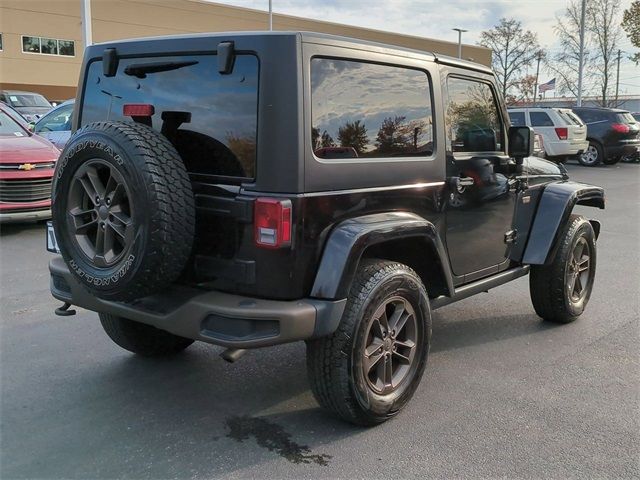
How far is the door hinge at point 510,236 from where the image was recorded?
4.43 meters

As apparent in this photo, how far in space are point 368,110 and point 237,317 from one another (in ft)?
4.37

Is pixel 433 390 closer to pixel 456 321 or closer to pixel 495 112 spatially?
pixel 456 321

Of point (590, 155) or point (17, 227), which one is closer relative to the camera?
point (17, 227)

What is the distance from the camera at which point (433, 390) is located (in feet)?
12.3

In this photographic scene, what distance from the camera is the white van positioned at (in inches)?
674

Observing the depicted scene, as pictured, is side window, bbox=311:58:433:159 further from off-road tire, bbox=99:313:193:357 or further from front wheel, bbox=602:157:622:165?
front wheel, bbox=602:157:622:165

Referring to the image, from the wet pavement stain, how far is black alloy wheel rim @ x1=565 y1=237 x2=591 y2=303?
273 cm

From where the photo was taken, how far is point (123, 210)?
293 cm

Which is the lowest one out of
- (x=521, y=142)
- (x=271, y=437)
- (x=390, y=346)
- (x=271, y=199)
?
(x=271, y=437)

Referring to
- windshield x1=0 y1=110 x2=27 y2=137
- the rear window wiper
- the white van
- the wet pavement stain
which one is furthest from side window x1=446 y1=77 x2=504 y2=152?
the white van

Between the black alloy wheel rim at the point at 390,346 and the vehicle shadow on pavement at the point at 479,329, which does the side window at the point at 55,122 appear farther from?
the black alloy wheel rim at the point at 390,346

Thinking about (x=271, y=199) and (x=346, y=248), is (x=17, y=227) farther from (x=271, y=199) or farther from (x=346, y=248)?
(x=346, y=248)

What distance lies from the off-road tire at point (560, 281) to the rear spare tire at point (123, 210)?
3.03 metres

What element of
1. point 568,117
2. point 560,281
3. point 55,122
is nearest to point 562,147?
point 568,117
